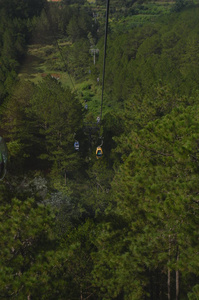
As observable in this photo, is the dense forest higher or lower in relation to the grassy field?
higher

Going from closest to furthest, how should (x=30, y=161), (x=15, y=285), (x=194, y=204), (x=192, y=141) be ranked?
1. (x=15, y=285)
2. (x=194, y=204)
3. (x=192, y=141)
4. (x=30, y=161)

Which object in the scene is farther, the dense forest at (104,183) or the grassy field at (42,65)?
the grassy field at (42,65)

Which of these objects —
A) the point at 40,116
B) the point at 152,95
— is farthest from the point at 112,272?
the point at 152,95

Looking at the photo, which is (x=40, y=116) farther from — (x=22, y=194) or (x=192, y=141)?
Answer: (x=192, y=141)

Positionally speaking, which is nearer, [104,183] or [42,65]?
[104,183]

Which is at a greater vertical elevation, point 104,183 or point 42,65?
point 104,183

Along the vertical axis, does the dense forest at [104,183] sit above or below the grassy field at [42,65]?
above

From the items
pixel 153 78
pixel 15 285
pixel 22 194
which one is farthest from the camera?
pixel 153 78

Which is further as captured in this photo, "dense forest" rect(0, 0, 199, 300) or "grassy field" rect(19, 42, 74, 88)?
"grassy field" rect(19, 42, 74, 88)
